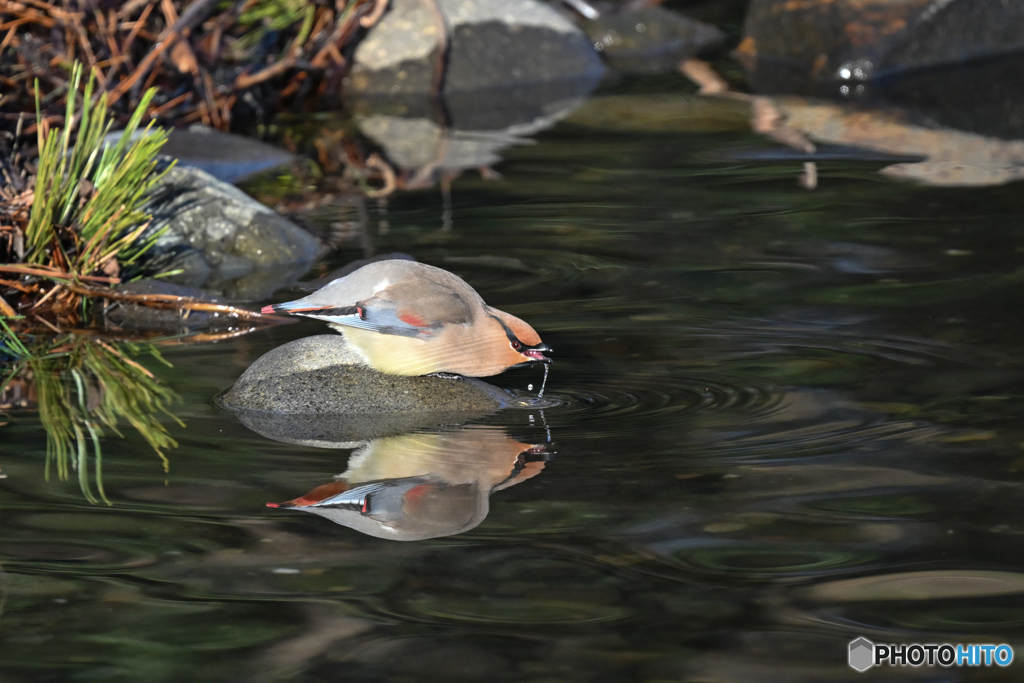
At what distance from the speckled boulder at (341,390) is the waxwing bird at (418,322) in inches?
2.3

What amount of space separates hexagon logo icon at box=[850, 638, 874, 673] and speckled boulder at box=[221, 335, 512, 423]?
5.33 ft

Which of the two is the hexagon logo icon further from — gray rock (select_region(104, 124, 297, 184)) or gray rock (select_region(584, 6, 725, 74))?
gray rock (select_region(584, 6, 725, 74))

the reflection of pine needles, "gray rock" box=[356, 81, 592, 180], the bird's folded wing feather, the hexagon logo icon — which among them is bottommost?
the reflection of pine needles

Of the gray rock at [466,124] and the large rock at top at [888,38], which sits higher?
the large rock at top at [888,38]

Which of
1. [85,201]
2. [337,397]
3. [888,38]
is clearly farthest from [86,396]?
[888,38]

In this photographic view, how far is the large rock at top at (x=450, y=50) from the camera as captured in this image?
10.4 metres

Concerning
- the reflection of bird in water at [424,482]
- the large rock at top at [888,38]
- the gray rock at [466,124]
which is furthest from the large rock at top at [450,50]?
the reflection of bird in water at [424,482]

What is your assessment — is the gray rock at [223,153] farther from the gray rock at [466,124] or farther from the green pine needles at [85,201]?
the green pine needles at [85,201]

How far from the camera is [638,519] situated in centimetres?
317

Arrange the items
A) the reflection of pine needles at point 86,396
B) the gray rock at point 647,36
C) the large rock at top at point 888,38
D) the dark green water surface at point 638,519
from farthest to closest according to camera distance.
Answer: the gray rock at point 647,36 → the large rock at top at point 888,38 → the reflection of pine needles at point 86,396 → the dark green water surface at point 638,519

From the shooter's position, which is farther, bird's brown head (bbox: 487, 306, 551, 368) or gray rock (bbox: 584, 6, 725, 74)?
gray rock (bbox: 584, 6, 725, 74)

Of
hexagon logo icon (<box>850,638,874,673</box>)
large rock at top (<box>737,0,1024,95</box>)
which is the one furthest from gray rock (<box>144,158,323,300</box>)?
large rock at top (<box>737,0,1024,95</box>)

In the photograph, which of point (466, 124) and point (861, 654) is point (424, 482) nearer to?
point (861, 654)

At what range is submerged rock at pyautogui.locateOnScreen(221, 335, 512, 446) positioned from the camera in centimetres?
387
